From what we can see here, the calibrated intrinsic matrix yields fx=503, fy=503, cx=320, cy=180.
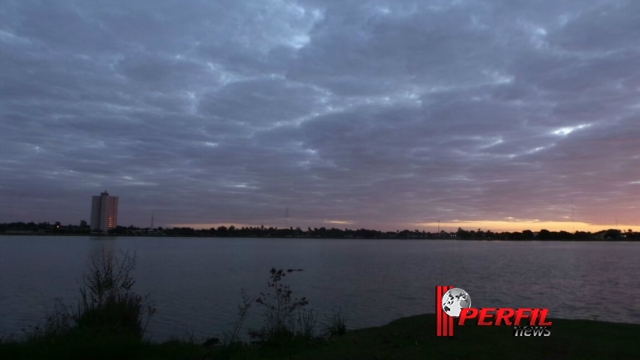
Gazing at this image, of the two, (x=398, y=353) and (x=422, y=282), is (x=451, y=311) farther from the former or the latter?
(x=422, y=282)

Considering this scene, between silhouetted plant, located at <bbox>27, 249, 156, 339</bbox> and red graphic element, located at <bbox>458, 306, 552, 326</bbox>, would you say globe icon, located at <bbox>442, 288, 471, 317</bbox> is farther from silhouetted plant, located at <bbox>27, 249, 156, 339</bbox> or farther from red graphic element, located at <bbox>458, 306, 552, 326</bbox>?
silhouetted plant, located at <bbox>27, 249, 156, 339</bbox>

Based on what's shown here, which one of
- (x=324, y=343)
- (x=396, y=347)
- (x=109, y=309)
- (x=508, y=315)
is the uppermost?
(x=508, y=315)

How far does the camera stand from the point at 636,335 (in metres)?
12.1

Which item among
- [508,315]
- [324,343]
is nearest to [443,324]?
[508,315]

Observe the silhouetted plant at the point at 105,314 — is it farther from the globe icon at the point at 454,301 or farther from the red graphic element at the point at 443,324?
the globe icon at the point at 454,301

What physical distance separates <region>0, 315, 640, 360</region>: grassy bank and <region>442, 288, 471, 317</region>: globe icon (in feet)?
2.19

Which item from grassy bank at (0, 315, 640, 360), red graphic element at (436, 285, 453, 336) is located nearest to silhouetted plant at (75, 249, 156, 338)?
grassy bank at (0, 315, 640, 360)

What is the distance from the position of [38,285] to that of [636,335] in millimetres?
35378

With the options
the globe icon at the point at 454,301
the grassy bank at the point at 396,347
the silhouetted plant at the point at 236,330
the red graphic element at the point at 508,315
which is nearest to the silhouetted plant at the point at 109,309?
the grassy bank at the point at 396,347

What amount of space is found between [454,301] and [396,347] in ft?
5.54

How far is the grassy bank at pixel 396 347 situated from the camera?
10234 millimetres

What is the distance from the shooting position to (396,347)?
10.9 meters

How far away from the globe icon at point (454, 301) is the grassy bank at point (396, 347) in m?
0.67

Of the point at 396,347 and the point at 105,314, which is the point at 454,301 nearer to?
the point at 396,347
